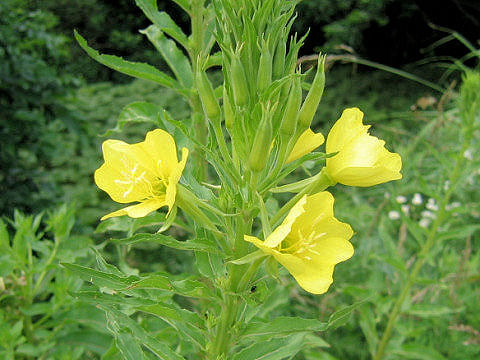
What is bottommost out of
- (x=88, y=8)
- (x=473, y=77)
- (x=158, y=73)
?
(x=88, y=8)

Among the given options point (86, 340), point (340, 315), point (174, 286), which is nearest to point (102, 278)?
point (174, 286)

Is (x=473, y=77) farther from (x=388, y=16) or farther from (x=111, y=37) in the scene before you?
(x=111, y=37)

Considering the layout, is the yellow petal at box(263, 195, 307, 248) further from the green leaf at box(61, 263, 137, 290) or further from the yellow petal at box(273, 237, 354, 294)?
the green leaf at box(61, 263, 137, 290)

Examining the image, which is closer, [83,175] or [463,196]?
[463,196]

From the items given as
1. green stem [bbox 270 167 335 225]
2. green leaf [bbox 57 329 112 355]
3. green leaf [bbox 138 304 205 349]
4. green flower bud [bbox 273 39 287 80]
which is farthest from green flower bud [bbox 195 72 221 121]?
green leaf [bbox 57 329 112 355]

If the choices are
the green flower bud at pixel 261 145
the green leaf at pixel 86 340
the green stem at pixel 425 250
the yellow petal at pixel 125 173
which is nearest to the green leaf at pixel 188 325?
the yellow petal at pixel 125 173

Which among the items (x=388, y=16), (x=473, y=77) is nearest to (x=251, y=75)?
(x=473, y=77)
